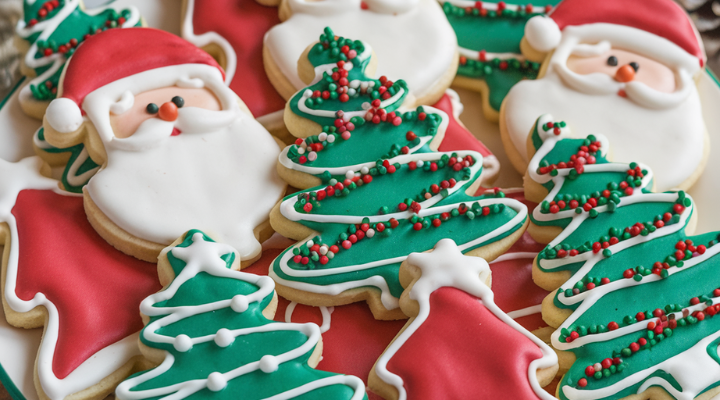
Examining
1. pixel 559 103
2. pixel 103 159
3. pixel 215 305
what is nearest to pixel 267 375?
pixel 215 305

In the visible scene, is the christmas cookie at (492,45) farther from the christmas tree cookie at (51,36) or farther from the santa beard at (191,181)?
the christmas tree cookie at (51,36)

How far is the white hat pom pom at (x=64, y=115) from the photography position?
1943 millimetres

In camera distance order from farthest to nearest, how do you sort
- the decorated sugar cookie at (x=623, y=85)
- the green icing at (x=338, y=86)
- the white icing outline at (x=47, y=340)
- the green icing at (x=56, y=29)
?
the green icing at (x=56, y=29) < the decorated sugar cookie at (x=623, y=85) < the green icing at (x=338, y=86) < the white icing outline at (x=47, y=340)

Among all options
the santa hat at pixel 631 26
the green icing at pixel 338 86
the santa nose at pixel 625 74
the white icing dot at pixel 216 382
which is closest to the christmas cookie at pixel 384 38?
the green icing at pixel 338 86

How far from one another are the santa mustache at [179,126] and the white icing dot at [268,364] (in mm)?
779

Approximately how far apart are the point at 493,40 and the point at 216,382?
169 cm

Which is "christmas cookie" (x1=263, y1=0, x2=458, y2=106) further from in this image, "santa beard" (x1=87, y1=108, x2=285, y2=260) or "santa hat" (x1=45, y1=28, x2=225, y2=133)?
"santa beard" (x1=87, y1=108, x2=285, y2=260)

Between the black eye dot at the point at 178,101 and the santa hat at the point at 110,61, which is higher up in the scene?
the santa hat at the point at 110,61

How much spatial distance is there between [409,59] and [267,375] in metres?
1.21

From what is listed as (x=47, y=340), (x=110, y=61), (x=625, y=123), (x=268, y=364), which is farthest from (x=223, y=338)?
Answer: (x=625, y=123)

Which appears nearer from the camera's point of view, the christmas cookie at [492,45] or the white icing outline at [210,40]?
the white icing outline at [210,40]

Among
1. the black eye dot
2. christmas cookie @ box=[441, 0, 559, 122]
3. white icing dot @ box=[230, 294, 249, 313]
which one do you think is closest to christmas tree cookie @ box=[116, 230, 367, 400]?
white icing dot @ box=[230, 294, 249, 313]

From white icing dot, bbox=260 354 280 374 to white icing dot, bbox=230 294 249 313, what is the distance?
0.15 metres

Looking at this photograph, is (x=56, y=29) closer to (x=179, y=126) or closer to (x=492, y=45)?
(x=179, y=126)
